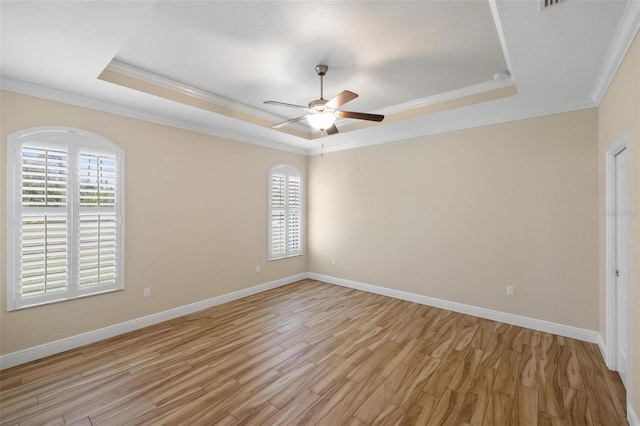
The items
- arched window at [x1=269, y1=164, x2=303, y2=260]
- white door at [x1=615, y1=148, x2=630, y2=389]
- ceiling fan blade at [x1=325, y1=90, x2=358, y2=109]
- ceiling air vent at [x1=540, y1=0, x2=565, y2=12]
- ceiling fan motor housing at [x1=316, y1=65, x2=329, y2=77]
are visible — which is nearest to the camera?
ceiling air vent at [x1=540, y1=0, x2=565, y2=12]

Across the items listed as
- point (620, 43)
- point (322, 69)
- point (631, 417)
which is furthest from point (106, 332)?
point (620, 43)

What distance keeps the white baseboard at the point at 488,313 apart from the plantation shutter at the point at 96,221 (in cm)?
374

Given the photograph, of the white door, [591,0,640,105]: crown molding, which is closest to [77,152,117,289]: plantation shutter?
[591,0,640,105]: crown molding

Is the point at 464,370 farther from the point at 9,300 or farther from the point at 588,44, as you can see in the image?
the point at 9,300

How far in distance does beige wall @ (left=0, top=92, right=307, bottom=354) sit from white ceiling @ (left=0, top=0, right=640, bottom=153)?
0.27 metres

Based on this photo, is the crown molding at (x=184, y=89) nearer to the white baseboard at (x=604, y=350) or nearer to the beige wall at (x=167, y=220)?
the beige wall at (x=167, y=220)

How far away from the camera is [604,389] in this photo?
237 cm

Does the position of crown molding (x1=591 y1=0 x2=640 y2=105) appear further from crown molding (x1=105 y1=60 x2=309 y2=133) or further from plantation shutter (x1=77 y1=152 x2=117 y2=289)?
plantation shutter (x1=77 y1=152 x2=117 y2=289)

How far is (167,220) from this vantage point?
151 inches

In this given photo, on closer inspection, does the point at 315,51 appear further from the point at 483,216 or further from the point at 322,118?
the point at 483,216

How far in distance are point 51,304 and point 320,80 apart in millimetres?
3770

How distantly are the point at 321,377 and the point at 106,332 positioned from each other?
2.62m

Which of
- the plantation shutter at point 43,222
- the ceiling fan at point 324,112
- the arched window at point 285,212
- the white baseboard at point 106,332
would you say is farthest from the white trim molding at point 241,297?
the ceiling fan at point 324,112

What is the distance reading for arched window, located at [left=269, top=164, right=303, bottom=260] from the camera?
530 cm
